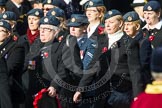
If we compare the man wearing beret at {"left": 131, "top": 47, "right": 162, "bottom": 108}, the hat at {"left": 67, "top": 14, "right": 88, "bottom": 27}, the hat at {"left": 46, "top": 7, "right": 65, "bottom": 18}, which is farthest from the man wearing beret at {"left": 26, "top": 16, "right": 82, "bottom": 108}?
the man wearing beret at {"left": 131, "top": 47, "right": 162, "bottom": 108}

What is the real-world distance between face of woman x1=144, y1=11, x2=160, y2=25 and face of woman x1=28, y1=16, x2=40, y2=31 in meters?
2.11

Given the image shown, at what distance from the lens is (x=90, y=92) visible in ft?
36.4

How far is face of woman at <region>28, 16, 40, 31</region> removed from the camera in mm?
12680

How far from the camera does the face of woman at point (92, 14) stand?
38.9 ft

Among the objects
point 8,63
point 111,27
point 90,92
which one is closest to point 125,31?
point 111,27

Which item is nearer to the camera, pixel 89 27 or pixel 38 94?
pixel 38 94

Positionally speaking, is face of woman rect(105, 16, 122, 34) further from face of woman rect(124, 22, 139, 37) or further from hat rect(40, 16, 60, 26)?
hat rect(40, 16, 60, 26)

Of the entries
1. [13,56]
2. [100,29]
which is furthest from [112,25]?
[13,56]

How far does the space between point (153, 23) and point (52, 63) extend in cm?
156

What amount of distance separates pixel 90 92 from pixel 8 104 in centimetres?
116

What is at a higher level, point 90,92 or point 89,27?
point 89,27

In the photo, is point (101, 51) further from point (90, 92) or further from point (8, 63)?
point (8, 63)

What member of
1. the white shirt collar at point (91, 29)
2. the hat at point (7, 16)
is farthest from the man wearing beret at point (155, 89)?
the hat at point (7, 16)

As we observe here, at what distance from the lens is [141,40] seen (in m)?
10.5
